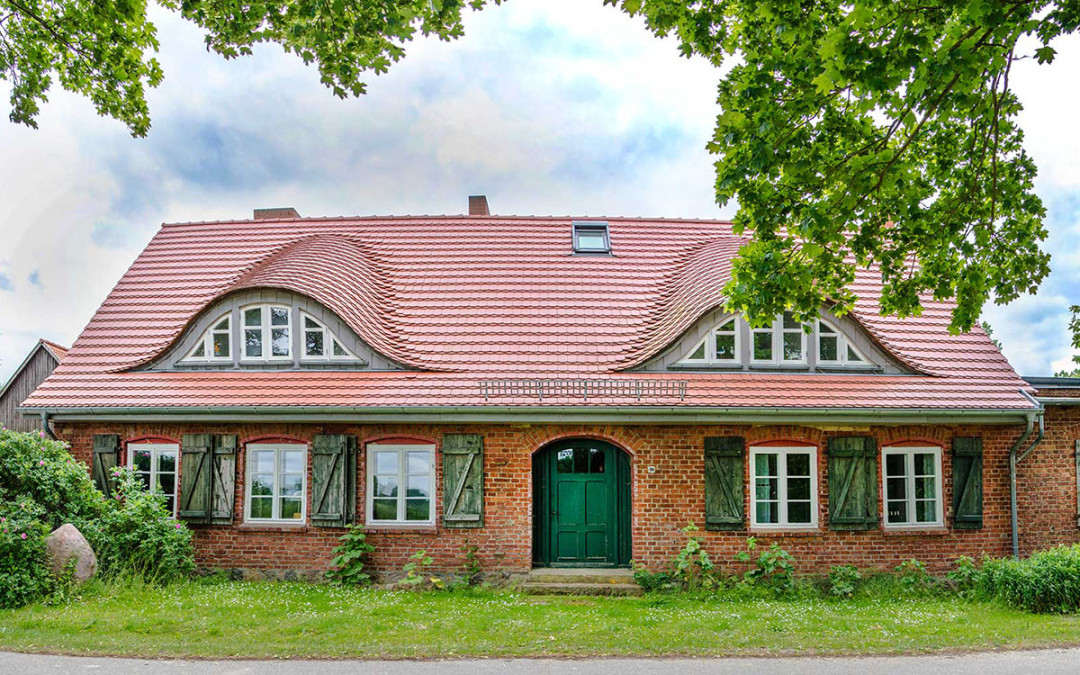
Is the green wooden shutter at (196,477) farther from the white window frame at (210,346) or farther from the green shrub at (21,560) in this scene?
the green shrub at (21,560)

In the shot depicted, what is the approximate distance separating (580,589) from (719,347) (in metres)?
4.63

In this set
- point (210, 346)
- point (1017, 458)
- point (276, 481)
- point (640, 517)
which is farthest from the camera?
point (210, 346)

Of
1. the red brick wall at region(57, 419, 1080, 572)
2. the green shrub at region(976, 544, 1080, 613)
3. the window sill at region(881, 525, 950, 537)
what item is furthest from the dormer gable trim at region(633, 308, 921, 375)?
the green shrub at region(976, 544, 1080, 613)

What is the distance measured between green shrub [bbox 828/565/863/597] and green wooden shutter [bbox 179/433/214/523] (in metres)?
9.79

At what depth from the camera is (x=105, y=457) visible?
13820 mm

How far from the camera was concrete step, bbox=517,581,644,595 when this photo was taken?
40.4 feet

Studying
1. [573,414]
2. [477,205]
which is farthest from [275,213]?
[573,414]

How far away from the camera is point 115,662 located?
8383 mm

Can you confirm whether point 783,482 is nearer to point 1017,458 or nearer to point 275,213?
point 1017,458

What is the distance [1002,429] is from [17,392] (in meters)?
22.0

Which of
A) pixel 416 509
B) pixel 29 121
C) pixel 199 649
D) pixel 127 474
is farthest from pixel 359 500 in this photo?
pixel 29 121

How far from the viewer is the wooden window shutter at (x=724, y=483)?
13016 mm

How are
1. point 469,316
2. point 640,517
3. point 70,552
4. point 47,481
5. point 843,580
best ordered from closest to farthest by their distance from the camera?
point 70,552 < point 47,481 < point 843,580 < point 640,517 < point 469,316

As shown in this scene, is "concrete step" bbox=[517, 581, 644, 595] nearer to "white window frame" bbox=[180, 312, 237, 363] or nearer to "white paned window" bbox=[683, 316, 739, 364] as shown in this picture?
"white paned window" bbox=[683, 316, 739, 364]
